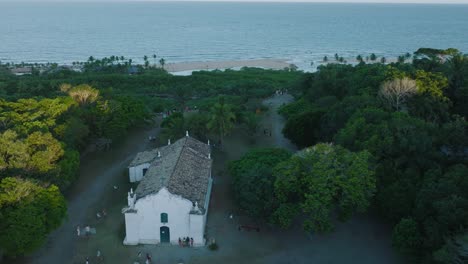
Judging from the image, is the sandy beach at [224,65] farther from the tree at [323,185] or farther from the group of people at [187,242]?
the tree at [323,185]

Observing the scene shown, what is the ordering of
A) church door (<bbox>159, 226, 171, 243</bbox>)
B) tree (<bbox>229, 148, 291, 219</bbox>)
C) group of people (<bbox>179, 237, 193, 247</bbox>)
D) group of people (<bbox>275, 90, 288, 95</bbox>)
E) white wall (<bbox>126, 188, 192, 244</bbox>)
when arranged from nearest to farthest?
white wall (<bbox>126, 188, 192, 244</bbox>)
group of people (<bbox>179, 237, 193, 247</bbox>)
church door (<bbox>159, 226, 171, 243</bbox>)
tree (<bbox>229, 148, 291, 219</bbox>)
group of people (<bbox>275, 90, 288, 95</bbox>)

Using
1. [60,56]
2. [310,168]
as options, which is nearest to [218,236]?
[310,168]

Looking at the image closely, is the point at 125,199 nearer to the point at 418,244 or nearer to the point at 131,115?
the point at 131,115

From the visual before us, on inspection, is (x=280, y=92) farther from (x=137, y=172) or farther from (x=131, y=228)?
(x=131, y=228)

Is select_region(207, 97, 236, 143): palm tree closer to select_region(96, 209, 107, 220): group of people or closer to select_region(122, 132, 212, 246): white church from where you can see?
select_region(122, 132, 212, 246): white church

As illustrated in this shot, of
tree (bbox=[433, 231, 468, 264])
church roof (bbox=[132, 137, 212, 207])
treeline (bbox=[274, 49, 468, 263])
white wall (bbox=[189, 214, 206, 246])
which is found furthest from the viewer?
church roof (bbox=[132, 137, 212, 207])

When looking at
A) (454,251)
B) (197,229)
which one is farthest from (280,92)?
(454,251)

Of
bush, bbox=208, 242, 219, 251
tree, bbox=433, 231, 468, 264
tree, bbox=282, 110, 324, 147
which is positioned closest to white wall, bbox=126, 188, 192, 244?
bush, bbox=208, 242, 219, 251
